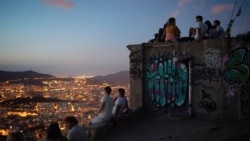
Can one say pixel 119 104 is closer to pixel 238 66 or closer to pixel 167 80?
pixel 167 80

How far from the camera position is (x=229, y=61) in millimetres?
11086

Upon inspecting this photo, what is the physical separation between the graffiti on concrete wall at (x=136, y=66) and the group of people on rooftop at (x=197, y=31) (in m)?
1.04

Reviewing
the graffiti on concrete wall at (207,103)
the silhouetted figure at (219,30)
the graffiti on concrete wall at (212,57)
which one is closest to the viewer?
the graffiti on concrete wall at (212,57)

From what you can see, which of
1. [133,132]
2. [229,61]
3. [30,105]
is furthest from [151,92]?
[30,105]

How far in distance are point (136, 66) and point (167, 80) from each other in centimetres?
156

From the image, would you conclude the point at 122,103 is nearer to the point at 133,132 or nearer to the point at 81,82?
the point at 133,132

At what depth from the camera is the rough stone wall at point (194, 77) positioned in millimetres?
10891

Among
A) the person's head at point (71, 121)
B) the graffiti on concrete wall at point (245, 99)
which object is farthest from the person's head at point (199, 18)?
the person's head at point (71, 121)

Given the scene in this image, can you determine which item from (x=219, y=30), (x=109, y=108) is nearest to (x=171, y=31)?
(x=219, y=30)

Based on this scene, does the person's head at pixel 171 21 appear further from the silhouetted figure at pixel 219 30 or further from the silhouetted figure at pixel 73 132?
the silhouetted figure at pixel 73 132

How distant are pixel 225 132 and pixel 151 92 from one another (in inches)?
159

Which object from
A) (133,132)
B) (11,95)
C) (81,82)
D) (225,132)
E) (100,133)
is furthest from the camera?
(81,82)

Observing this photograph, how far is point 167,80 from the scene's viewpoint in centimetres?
1259

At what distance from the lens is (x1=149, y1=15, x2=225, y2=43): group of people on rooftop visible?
12156mm
